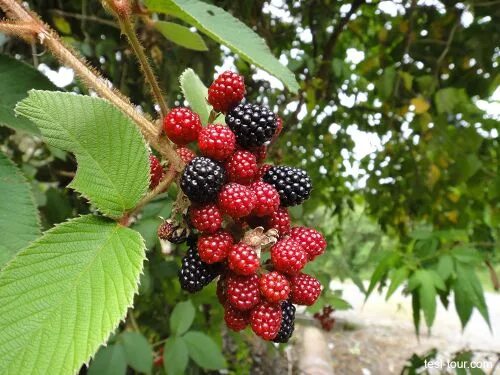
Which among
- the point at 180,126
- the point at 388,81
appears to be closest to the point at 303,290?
the point at 180,126

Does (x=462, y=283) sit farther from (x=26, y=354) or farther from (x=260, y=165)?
(x=26, y=354)

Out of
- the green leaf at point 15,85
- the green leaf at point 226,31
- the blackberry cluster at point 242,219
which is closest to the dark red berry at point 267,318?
the blackberry cluster at point 242,219

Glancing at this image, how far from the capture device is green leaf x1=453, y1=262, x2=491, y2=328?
159cm

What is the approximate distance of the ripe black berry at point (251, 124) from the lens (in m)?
0.62

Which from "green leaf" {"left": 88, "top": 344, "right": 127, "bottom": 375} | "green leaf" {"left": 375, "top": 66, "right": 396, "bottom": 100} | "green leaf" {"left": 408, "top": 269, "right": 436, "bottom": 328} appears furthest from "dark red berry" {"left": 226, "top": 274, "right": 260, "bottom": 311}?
"green leaf" {"left": 375, "top": 66, "right": 396, "bottom": 100}

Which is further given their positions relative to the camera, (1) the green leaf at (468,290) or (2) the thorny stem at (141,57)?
(1) the green leaf at (468,290)

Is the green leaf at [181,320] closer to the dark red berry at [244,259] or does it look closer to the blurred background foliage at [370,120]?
the blurred background foliage at [370,120]

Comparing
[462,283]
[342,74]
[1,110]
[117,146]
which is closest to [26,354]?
[117,146]

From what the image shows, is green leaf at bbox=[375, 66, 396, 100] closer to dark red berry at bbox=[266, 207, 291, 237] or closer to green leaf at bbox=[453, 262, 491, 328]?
green leaf at bbox=[453, 262, 491, 328]

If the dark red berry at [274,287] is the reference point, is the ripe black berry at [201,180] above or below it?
above

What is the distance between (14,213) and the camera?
27.4 inches

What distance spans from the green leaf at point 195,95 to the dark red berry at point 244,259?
28cm

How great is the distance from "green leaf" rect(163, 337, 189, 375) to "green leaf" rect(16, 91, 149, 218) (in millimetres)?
1081

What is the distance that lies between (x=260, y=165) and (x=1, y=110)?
495mm
